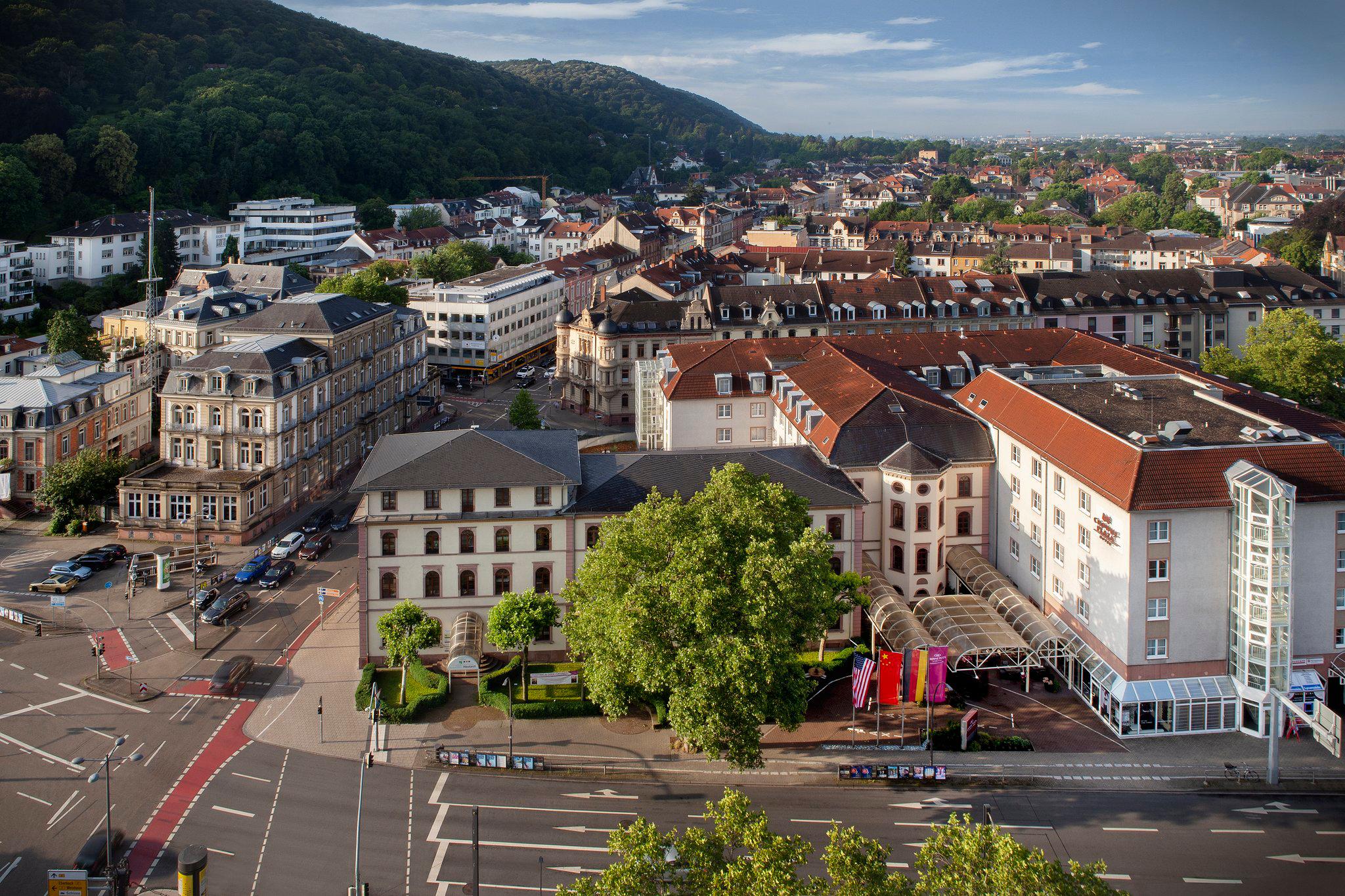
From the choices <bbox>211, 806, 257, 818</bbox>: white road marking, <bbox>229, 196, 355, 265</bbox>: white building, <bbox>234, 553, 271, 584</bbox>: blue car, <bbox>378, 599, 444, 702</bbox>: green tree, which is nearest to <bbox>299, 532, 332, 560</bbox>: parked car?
<bbox>234, 553, 271, 584</bbox>: blue car

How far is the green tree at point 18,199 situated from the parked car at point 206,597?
99.3m

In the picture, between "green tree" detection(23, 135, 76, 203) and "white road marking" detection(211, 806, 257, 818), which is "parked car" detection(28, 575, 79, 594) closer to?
"white road marking" detection(211, 806, 257, 818)

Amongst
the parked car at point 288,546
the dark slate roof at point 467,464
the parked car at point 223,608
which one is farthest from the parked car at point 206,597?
the dark slate roof at point 467,464

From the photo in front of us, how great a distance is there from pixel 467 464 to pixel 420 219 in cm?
13863

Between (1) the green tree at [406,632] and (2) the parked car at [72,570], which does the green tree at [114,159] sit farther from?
(1) the green tree at [406,632]

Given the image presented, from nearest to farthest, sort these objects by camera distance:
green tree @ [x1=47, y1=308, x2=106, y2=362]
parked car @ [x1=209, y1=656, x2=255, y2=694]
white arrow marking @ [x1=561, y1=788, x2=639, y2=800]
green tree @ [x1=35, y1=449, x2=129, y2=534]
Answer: white arrow marking @ [x1=561, y1=788, x2=639, y2=800], parked car @ [x1=209, y1=656, x2=255, y2=694], green tree @ [x1=35, y1=449, x2=129, y2=534], green tree @ [x1=47, y1=308, x2=106, y2=362]

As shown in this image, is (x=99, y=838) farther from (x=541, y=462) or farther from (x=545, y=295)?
(x=545, y=295)

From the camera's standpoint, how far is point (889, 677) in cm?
4456

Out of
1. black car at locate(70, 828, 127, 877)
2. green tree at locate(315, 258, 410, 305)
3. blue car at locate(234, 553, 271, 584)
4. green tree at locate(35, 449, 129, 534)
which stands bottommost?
black car at locate(70, 828, 127, 877)

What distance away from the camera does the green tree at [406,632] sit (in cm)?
4766

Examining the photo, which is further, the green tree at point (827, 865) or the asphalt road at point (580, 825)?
the asphalt road at point (580, 825)

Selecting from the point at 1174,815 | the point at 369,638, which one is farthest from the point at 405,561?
the point at 1174,815

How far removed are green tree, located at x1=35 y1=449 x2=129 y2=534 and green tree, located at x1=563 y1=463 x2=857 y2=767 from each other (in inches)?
1632

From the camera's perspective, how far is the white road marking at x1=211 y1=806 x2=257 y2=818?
130 feet
